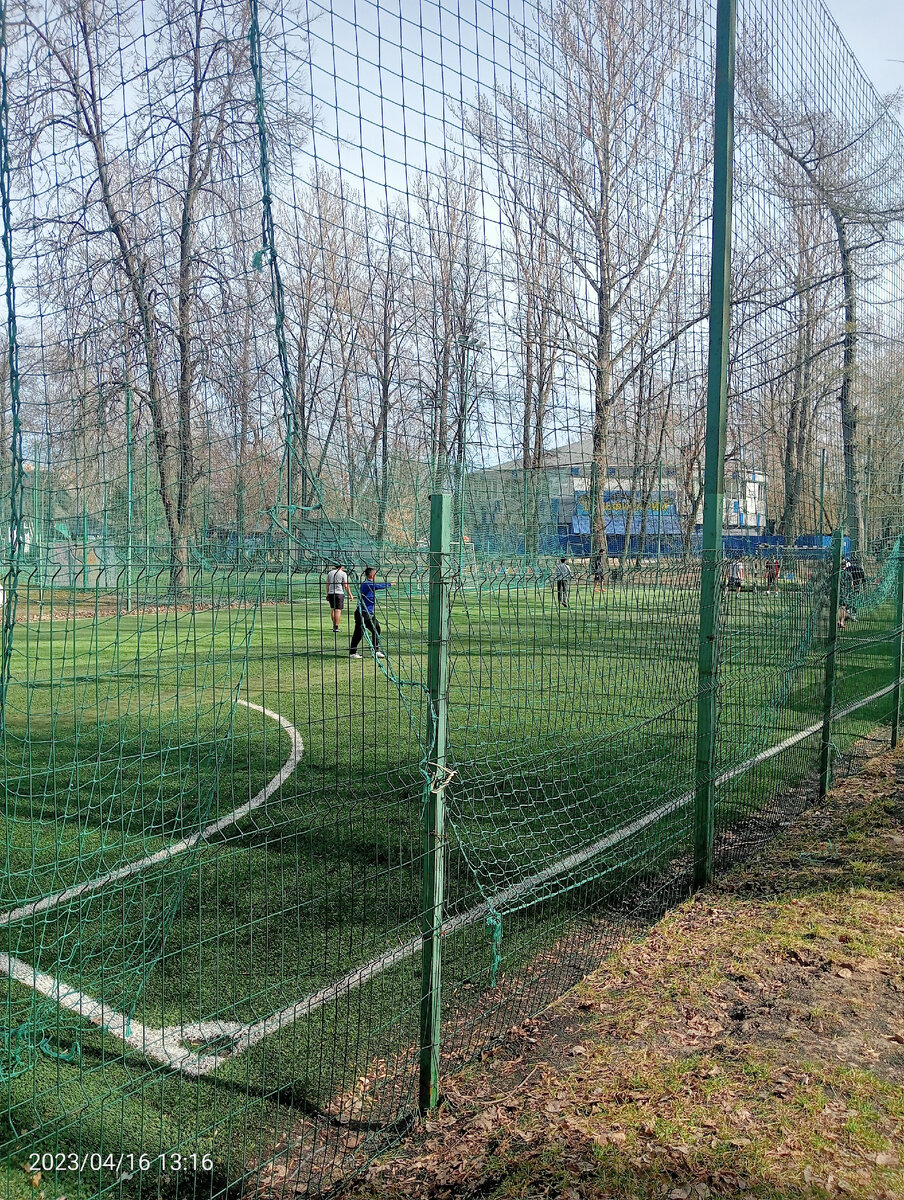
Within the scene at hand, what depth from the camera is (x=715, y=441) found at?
5.26 meters

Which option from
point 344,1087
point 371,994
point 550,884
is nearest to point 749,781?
point 550,884

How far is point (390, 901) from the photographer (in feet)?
15.7

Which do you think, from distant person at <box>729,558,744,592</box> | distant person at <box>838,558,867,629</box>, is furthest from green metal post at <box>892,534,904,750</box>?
distant person at <box>729,558,744,592</box>

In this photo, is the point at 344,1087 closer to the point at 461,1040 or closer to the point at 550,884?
the point at 461,1040

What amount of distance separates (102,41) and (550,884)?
388cm

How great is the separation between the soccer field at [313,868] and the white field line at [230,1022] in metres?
0.02

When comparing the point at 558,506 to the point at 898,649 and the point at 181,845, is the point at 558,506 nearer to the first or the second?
the point at 181,845

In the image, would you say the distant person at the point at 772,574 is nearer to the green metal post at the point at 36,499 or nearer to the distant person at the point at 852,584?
the distant person at the point at 852,584

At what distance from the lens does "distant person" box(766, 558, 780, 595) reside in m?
6.18

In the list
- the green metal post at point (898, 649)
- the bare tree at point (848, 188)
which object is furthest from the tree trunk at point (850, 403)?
the green metal post at point (898, 649)

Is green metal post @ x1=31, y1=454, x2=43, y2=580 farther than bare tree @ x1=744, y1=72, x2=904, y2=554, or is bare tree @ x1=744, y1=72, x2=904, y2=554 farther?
bare tree @ x1=744, y1=72, x2=904, y2=554

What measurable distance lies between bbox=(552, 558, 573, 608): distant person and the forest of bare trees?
0.31 meters

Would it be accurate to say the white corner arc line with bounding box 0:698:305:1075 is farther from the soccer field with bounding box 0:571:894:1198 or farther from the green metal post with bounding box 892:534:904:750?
the green metal post with bounding box 892:534:904:750

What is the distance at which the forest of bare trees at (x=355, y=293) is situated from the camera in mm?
2953
